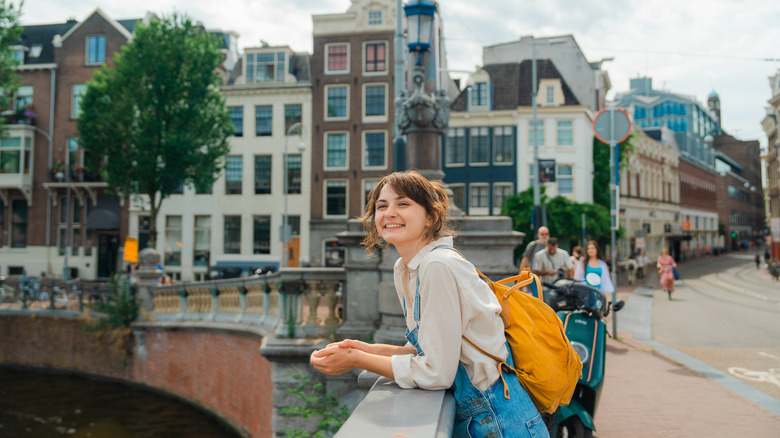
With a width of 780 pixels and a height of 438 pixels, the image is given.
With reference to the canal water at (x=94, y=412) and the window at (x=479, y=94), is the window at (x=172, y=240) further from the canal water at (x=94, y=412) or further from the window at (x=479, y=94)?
the canal water at (x=94, y=412)

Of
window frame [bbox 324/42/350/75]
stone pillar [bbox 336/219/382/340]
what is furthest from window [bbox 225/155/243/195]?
stone pillar [bbox 336/219/382/340]

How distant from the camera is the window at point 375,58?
30953 millimetres

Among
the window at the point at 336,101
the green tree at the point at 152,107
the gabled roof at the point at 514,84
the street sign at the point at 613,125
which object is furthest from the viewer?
the gabled roof at the point at 514,84

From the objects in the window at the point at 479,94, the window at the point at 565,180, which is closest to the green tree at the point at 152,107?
the window at the point at 479,94

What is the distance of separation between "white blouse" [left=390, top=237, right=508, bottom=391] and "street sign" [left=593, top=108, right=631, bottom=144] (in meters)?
10.1

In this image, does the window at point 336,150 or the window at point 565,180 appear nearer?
the window at point 336,150

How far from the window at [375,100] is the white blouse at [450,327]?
29.5 metres

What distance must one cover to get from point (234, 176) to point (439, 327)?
32096 mm

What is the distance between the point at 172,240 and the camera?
32.5 meters

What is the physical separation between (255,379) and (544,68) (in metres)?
29.9

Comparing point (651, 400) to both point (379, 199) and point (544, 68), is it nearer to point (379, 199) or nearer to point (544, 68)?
point (379, 199)

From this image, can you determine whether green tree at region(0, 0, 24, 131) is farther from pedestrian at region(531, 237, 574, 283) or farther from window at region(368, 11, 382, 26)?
pedestrian at region(531, 237, 574, 283)

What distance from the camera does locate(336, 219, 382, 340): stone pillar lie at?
7199 millimetres

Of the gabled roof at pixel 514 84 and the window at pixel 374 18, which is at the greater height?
the window at pixel 374 18
